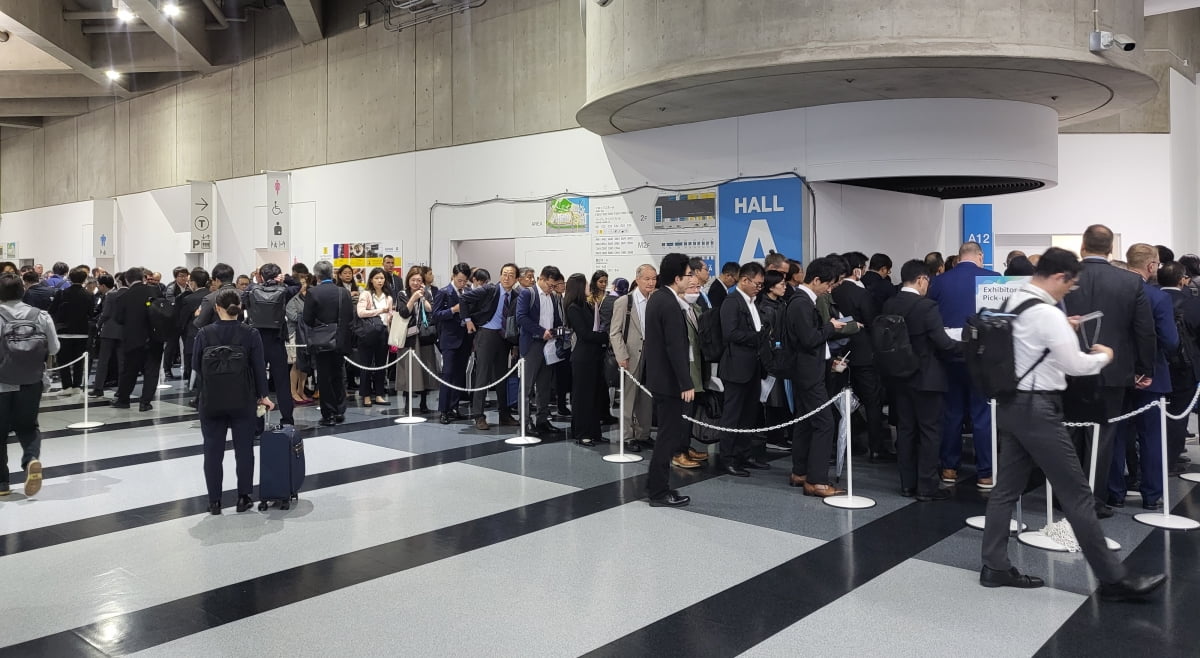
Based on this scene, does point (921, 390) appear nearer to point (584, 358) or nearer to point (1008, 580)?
point (1008, 580)

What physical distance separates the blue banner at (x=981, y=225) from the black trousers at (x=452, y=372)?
772cm

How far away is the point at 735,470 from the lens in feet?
21.8

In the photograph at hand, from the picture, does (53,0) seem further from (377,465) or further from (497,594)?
(497,594)

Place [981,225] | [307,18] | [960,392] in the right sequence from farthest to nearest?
[307,18] < [981,225] < [960,392]

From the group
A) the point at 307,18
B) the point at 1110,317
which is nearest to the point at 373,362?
the point at 307,18

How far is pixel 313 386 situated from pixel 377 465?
16.3 feet

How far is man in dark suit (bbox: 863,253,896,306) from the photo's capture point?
25.5 feet

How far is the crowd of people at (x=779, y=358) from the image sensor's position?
409cm

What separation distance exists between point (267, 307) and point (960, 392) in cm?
613

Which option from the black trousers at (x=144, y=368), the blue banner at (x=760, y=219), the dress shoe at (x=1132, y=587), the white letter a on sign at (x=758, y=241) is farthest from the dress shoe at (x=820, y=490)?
the black trousers at (x=144, y=368)

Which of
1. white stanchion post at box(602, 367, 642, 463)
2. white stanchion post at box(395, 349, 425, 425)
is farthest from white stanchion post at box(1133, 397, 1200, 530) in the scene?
white stanchion post at box(395, 349, 425, 425)

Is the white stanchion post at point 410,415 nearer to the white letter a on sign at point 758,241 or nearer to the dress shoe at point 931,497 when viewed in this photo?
the white letter a on sign at point 758,241

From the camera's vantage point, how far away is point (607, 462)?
7.07 m

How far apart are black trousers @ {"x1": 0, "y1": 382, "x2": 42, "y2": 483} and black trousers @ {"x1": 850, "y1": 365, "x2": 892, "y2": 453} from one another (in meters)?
6.07
